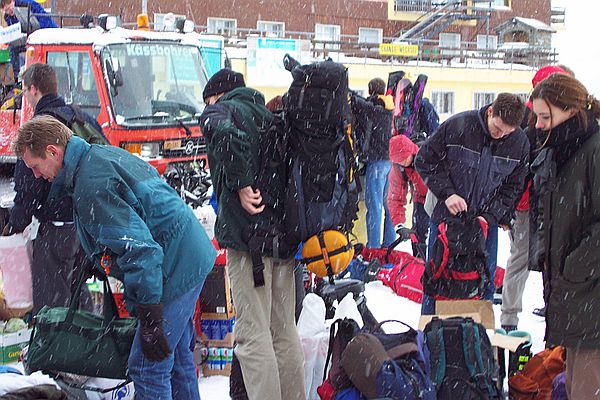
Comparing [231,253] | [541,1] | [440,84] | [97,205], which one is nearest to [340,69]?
[231,253]

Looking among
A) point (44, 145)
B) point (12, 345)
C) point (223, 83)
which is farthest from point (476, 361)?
point (12, 345)

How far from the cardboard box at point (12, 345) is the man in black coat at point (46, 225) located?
334mm

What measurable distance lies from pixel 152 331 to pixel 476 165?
8.52 feet

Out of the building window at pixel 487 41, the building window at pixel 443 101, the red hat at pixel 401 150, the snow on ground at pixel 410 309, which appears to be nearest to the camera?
the snow on ground at pixel 410 309

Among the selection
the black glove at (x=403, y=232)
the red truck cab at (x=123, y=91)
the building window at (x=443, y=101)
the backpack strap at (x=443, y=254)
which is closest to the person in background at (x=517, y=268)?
the backpack strap at (x=443, y=254)

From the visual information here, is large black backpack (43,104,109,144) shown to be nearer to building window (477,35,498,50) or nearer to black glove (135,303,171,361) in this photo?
black glove (135,303,171,361)

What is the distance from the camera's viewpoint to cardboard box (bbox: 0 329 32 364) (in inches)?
205

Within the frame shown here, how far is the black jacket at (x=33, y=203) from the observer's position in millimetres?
4754

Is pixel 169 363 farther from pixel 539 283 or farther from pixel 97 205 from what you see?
pixel 539 283

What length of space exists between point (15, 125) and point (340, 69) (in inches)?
256

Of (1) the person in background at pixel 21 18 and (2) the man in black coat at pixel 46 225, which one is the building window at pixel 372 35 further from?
(2) the man in black coat at pixel 46 225

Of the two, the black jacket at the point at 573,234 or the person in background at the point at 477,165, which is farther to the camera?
the person in background at the point at 477,165

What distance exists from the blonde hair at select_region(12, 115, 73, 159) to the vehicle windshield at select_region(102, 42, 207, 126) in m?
5.55

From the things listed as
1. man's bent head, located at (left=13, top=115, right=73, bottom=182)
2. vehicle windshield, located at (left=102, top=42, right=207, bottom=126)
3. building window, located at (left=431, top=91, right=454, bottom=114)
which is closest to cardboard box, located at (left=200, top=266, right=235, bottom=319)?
man's bent head, located at (left=13, top=115, right=73, bottom=182)
